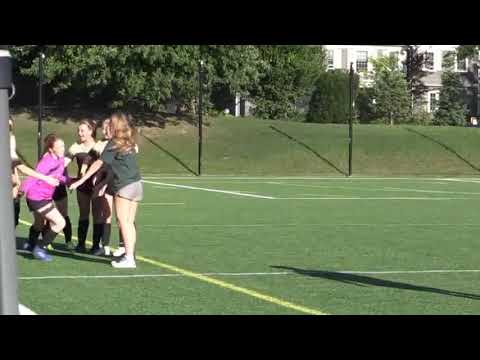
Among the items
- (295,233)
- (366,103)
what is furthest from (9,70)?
(366,103)

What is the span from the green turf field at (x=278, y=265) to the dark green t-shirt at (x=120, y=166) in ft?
3.20

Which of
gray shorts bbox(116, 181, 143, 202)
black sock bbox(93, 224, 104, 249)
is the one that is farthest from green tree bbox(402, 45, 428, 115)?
gray shorts bbox(116, 181, 143, 202)

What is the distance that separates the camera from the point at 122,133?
454 inches

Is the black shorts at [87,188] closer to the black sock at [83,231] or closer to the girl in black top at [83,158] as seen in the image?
the girl in black top at [83,158]

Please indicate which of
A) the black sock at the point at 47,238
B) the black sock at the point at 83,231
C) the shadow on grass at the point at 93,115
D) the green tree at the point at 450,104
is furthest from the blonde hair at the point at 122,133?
the green tree at the point at 450,104

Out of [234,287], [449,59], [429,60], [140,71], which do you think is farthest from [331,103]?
[234,287]

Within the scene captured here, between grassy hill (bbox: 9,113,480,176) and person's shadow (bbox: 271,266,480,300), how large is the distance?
31468 mm

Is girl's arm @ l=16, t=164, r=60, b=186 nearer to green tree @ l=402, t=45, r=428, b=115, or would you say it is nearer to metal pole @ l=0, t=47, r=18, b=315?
metal pole @ l=0, t=47, r=18, b=315

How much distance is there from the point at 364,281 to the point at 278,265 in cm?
159

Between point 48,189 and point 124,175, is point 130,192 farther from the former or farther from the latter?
point 48,189

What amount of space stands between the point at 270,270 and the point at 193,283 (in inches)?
60.1

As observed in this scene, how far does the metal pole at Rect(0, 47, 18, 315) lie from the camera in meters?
3.65

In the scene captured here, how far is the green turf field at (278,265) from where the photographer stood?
9.24m

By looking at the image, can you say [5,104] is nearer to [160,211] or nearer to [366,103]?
[160,211]
